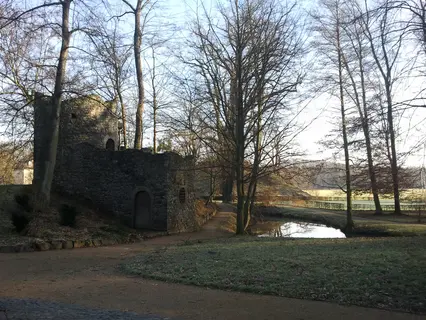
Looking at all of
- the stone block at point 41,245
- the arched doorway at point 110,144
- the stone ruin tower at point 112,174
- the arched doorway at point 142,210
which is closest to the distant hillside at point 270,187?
the stone ruin tower at point 112,174

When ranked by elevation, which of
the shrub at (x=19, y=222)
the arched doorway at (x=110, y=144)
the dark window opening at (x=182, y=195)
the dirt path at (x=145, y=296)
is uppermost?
the arched doorway at (x=110, y=144)

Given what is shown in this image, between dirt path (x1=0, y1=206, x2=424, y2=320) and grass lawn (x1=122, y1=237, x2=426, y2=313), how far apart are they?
353 millimetres

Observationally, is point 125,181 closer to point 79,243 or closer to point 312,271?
point 79,243

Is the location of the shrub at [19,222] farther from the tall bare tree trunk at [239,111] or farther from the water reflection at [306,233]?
the water reflection at [306,233]

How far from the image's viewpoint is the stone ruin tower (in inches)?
801

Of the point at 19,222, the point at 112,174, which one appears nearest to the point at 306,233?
the point at 112,174

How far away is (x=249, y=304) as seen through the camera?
654 cm

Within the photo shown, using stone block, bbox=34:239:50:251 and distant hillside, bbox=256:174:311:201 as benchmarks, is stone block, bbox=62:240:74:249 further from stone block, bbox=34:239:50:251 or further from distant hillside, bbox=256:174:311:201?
distant hillside, bbox=256:174:311:201

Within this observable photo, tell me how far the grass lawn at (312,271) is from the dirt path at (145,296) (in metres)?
0.35

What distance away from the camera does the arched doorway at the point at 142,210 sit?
808 inches

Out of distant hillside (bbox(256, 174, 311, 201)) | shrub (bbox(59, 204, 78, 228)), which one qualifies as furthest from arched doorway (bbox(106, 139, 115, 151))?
distant hillside (bbox(256, 174, 311, 201))

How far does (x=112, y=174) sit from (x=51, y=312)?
625 inches

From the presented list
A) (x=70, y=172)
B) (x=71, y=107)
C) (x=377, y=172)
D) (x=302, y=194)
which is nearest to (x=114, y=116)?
(x=71, y=107)

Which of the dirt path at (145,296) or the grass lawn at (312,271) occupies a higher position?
the grass lawn at (312,271)
